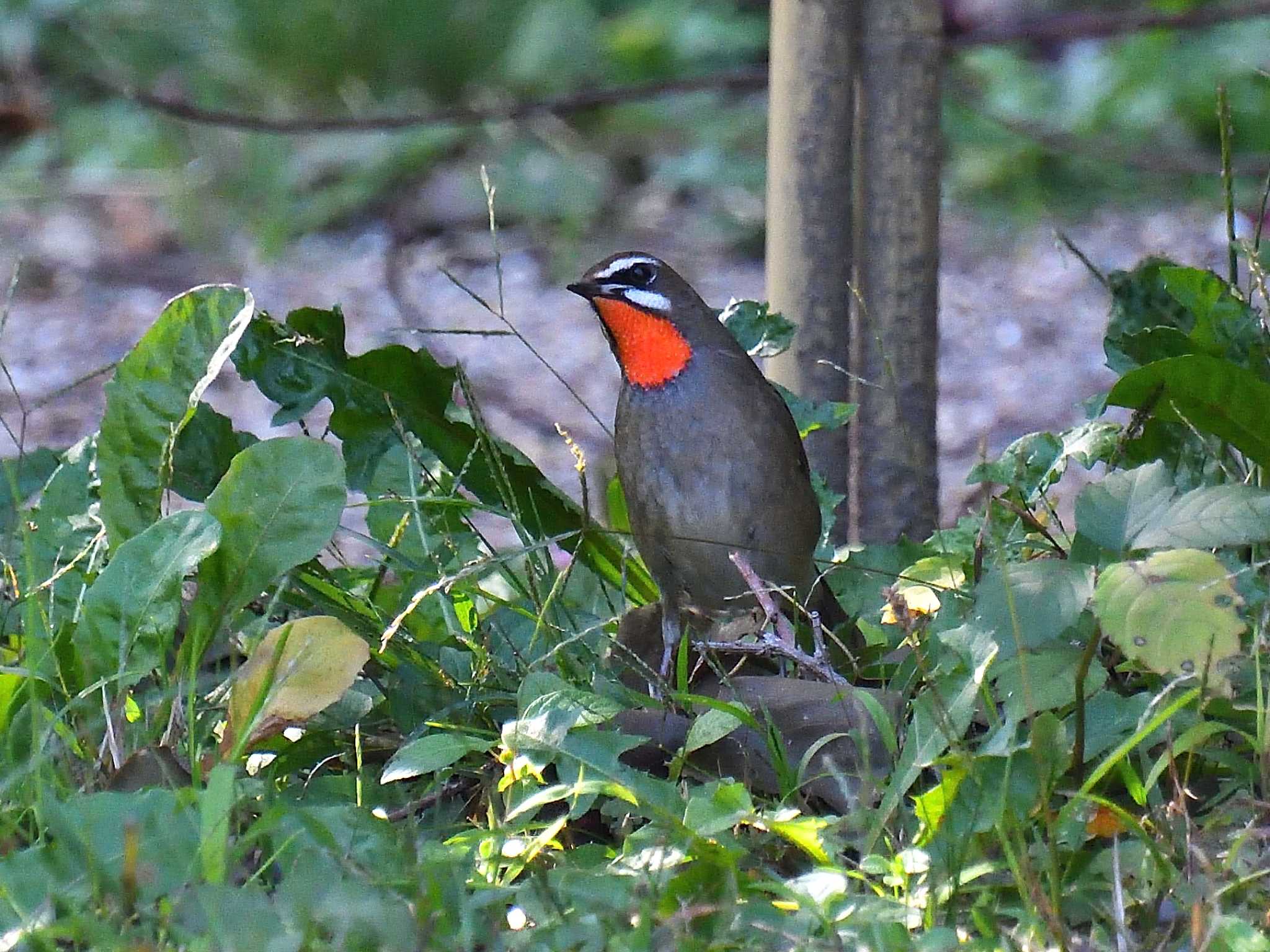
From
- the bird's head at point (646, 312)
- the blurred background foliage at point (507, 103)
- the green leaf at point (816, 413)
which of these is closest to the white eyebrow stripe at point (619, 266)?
the bird's head at point (646, 312)

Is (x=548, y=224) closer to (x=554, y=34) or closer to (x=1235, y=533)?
(x=554, y=34)

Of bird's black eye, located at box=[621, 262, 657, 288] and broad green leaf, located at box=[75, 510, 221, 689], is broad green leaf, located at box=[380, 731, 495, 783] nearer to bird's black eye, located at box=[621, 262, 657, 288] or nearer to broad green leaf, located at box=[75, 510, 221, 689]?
broad green leaf, located at box=[75, 510, 221, 689]

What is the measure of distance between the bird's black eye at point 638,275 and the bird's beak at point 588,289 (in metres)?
0.07

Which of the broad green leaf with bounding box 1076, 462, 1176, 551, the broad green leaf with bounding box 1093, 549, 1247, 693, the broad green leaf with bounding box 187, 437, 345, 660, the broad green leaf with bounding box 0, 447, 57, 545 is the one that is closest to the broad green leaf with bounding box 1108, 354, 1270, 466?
the broad green leaf with bounding box 1076, 462, 1176, 551

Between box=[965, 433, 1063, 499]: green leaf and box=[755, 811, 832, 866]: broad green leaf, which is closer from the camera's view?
→ box=[755, 811, 832, 866]: broad green leaf

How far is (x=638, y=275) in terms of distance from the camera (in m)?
4.28

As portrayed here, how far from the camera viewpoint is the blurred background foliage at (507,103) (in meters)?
8.86

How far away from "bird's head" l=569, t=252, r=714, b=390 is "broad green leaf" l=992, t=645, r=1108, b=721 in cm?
154

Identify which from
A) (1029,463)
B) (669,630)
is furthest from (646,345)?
(1029,463)

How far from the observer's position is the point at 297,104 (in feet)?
32.8

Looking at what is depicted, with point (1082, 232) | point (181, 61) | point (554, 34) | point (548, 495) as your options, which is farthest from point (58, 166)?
point (548, 495)

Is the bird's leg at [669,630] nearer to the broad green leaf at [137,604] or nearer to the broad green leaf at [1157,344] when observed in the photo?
the broad green leaf at [137,604]

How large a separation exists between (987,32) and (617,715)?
204cm

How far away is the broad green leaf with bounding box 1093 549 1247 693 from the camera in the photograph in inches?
101
